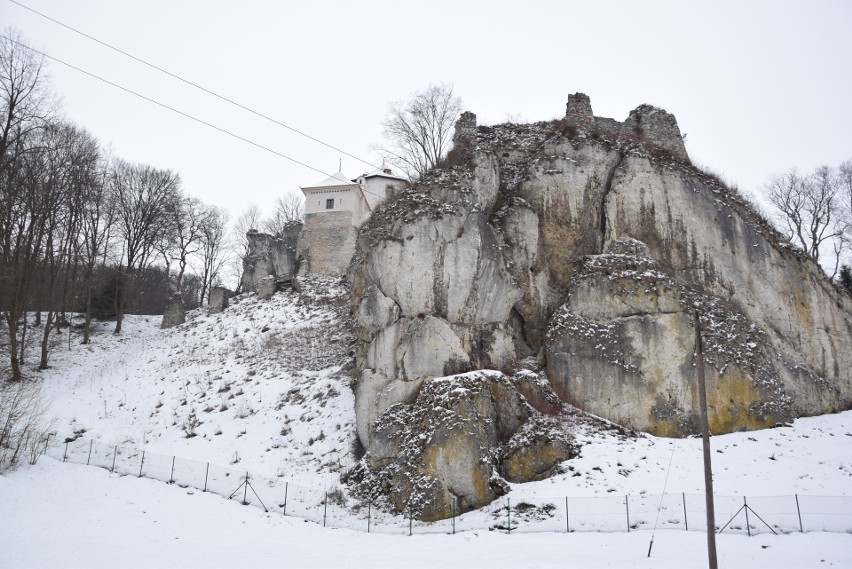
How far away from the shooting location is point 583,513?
15.5 meters

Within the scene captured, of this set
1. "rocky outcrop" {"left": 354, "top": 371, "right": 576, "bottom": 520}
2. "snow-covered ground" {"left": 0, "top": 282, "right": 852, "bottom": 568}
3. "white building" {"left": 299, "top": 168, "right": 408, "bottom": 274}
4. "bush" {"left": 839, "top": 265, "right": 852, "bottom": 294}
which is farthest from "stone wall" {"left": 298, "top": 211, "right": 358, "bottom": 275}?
"bush" {"left": 839, "top": 265, "right": 852, "bottom": 294}

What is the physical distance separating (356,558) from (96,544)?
269 inches

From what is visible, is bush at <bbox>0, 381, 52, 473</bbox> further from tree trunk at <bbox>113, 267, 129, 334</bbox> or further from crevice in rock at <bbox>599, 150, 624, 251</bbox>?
crevice in rock at <bbox>599, 150, 624, 251</bbox>

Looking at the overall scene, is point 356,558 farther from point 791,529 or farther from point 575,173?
point 575,173

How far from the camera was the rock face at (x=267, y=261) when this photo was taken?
3875 centimetres

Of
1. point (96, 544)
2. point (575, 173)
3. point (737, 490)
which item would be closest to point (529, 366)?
point (737, 490)

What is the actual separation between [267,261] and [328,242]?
4447mm

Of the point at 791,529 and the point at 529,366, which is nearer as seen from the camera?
the point at 791,529

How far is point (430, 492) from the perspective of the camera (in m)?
16.7

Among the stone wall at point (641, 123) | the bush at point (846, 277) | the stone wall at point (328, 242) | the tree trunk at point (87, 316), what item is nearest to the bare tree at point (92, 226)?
the tree trunk at point (87, 316)

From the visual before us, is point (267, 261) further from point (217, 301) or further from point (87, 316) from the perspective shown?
point (87, 316)

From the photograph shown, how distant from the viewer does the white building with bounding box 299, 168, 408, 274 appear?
40.1 metres

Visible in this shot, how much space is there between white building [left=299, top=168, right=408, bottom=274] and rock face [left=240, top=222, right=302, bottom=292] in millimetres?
1121

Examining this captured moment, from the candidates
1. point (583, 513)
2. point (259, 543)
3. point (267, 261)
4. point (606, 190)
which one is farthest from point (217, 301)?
point (583, 513)
